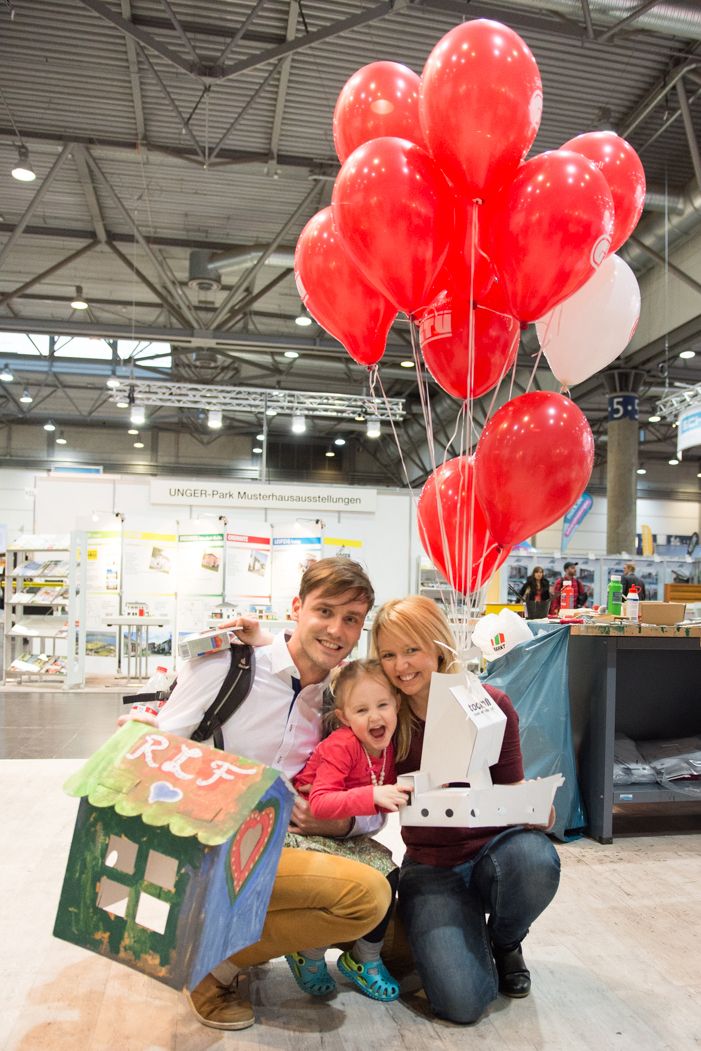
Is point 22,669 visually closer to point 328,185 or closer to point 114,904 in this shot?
point 328,185

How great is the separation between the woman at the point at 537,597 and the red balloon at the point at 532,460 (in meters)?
7.13

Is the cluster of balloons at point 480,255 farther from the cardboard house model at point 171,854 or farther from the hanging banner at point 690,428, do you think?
the hanging banner at point 690,428

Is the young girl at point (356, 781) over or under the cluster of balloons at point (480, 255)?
under

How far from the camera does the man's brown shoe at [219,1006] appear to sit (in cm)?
181

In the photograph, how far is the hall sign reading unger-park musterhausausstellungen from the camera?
10.7m

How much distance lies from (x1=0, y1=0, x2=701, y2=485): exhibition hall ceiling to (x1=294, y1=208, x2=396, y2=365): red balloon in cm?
316

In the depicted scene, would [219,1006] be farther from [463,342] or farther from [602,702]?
[602,702]

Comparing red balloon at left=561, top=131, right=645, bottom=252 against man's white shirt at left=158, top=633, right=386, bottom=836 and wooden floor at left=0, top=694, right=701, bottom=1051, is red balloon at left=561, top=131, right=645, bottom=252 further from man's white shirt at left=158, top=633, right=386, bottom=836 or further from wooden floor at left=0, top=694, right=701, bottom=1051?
wooden floor at left=0, top=694, right=701, bottom=1051

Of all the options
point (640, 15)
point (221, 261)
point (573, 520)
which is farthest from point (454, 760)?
point (573, 520)

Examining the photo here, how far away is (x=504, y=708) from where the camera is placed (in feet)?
6.56

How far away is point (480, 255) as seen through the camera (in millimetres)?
2260

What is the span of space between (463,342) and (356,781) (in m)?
1.40

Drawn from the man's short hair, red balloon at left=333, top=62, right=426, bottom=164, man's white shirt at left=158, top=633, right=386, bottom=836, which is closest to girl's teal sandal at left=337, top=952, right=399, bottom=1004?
man's white shirt at left=158, top=633, right=386, bottom=836

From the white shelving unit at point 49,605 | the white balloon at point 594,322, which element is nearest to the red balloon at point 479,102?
the white balloon at point 594,322
